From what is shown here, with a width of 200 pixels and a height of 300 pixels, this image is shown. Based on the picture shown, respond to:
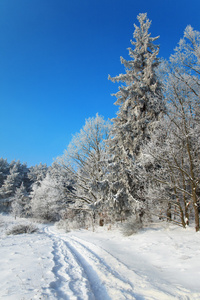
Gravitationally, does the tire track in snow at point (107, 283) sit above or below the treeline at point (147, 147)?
below

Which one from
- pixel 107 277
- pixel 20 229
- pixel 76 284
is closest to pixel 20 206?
pixel 20 229

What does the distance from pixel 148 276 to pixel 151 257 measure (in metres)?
2.16

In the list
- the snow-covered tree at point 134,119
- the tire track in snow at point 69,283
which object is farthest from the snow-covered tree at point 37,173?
the tire track in snow at point 69,283

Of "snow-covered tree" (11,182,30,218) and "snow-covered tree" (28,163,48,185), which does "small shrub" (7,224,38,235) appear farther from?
"snow-covered tree" (28,163,48,185)

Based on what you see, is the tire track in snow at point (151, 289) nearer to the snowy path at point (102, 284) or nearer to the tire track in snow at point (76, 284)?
the snowy path at point (102, 284)

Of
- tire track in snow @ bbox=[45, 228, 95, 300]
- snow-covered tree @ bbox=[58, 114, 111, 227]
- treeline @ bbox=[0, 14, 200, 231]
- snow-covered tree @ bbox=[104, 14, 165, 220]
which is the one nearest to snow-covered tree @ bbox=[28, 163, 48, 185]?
treeline @ bbox=[0, 14, 200, 231]

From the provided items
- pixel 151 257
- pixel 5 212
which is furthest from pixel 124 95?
pixel 5 212

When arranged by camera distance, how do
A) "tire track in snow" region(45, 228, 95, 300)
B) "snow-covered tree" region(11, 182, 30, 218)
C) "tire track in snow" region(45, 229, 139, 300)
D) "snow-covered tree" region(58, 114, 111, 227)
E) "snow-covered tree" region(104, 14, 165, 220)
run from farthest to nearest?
"snow-covered tree" region(11, 182, 30, 218) < "snow-covered tree" region(58, 114, 111, 227) < "snow-covered tree" region(104, 14, 165, 220) < "tire track in snow" region(45, 229, 139, 300) < "tire track in snow" region(45, 228, 95, 300)

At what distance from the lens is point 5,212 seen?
142ft

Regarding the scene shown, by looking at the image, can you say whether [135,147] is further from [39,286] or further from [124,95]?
[39,286]

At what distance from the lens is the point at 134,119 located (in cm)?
1246

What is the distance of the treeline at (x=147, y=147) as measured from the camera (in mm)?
7797

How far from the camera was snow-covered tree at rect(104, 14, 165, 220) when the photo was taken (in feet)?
35.7

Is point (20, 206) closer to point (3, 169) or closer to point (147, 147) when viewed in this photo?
point (3, 169)
